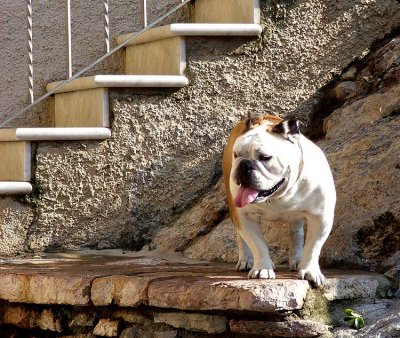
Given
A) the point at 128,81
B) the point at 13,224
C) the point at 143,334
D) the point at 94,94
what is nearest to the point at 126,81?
the point at 128,81

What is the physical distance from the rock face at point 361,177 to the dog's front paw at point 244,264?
0.99 feet

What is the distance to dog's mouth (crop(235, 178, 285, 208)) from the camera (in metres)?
3.84

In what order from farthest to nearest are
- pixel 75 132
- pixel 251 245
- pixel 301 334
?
pixel 75 132 < pixel 251 245 < pixel 301 334

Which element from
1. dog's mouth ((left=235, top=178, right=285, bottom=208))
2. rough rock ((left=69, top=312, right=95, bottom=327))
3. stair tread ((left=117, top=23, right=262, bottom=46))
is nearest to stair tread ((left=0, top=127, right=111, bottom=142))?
stair tread ((left=117, top=23, right=262, bottom=46))

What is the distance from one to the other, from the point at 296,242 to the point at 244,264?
0.83 feet

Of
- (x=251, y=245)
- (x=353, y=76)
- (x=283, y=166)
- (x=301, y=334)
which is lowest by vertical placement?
(x=301, y=334)

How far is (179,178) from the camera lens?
5539 mm

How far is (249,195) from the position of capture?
3840 millimetres

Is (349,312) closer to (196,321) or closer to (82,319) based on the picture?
(196,321)

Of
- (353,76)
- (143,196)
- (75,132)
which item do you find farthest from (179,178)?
(353,76)

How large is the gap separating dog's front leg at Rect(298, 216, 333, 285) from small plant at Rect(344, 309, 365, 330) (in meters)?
0.17

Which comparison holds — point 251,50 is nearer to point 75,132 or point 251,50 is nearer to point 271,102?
point 271,102

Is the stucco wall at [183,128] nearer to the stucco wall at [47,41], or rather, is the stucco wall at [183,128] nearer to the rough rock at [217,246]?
the rough rock at [217,246]

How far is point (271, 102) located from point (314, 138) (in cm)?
34
